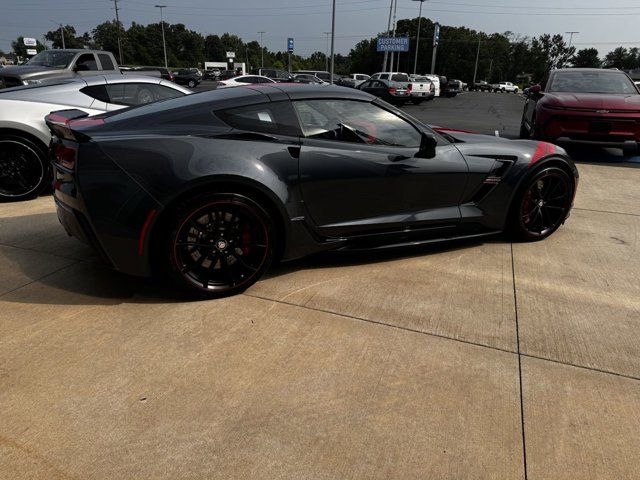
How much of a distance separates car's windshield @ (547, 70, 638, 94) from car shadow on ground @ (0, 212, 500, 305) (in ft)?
19.2

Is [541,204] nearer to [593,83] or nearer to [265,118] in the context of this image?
[265,118]

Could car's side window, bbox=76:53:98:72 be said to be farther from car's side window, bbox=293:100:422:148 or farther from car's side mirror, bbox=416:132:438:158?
car's side mirror, bbox=416:132:438:158

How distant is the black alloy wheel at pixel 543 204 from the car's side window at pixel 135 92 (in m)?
4.24

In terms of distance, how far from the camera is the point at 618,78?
885 cm

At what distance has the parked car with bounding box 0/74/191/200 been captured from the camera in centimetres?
524

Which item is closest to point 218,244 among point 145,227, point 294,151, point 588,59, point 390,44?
point 145,227

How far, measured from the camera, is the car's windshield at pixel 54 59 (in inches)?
455

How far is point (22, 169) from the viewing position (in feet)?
17.8

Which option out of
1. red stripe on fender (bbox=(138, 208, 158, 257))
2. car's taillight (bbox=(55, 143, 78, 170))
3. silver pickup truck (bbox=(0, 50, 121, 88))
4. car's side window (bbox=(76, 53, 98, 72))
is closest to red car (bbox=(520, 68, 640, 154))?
red stripe on fender (bbox=(138, 208, 158, 257))

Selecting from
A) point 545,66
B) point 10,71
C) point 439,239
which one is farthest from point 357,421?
point 545,66

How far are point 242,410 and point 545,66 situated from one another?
123 m

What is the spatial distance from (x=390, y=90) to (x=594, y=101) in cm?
1554

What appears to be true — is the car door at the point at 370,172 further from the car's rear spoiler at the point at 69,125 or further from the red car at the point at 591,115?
the red car at the point at 591,115

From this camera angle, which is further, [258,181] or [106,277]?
[106,277]
